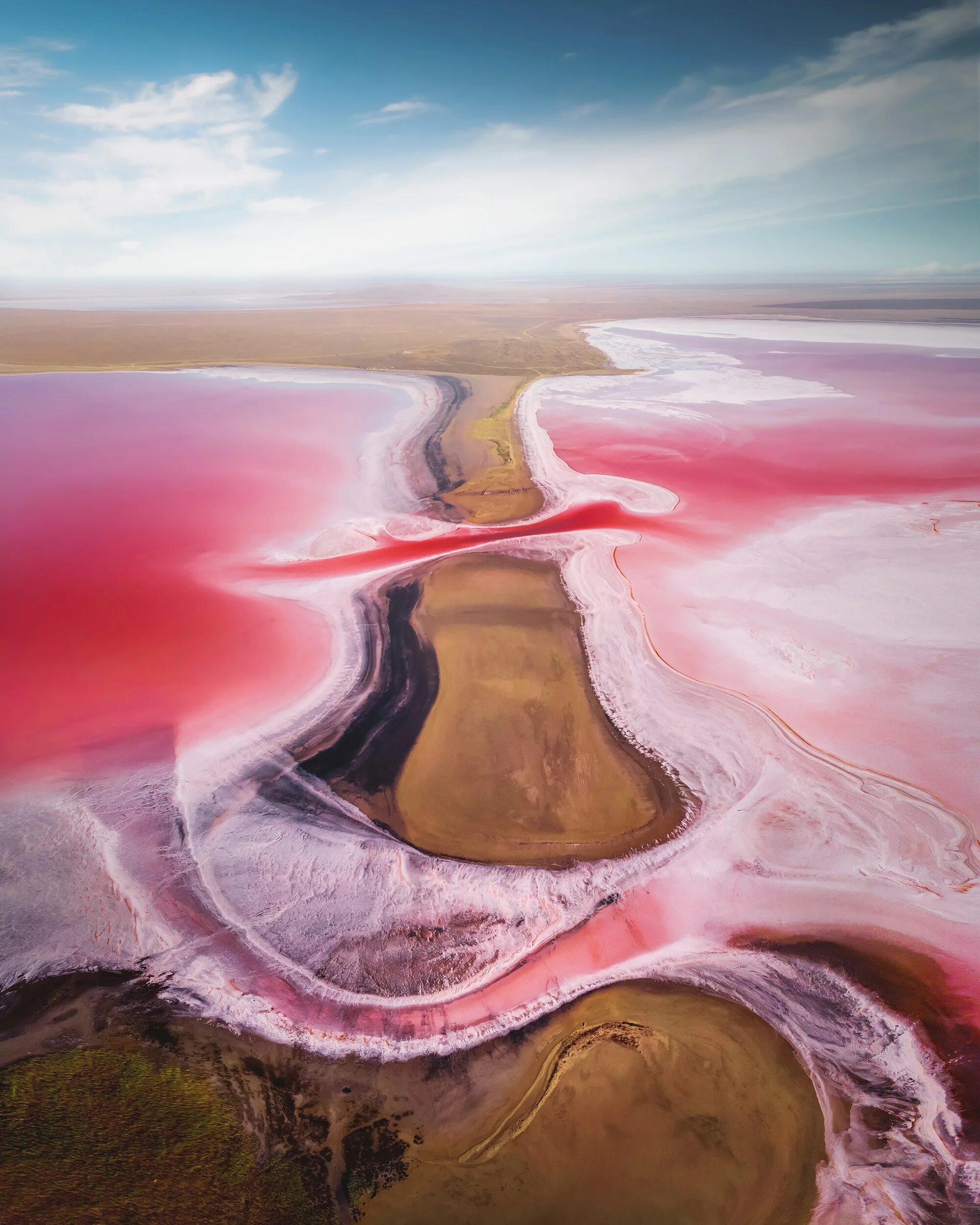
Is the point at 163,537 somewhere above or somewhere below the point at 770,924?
above

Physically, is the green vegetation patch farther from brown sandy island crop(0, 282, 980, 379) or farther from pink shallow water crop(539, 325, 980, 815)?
brown sandy island crop(0, 282, 980, 379)

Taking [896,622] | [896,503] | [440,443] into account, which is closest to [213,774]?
[896,622]

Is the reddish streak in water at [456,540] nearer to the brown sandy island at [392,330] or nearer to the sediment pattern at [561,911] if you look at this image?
the sediment pattern at [561,911]

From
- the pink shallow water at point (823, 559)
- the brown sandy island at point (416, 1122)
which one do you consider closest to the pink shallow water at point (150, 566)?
the brown sandy island at point (416, 1122)

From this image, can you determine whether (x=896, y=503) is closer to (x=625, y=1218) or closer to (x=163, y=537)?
(x=625, y=1218)

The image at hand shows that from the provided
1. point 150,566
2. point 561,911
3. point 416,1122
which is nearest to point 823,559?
point 561,911
